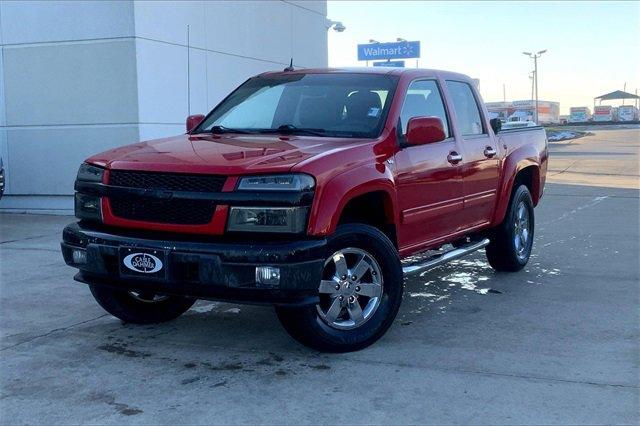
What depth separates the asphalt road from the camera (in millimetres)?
3988

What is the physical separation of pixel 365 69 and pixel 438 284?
2138mm

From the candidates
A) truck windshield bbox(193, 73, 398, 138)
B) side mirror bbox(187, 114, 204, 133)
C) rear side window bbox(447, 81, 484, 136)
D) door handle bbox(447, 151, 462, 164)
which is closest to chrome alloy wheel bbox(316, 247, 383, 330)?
truck windshield bbox(193, 73, 398, 138)

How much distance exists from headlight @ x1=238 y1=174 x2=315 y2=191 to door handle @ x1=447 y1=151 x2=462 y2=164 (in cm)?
192

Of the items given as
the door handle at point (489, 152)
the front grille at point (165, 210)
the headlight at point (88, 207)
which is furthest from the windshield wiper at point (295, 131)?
the door handle at point (489, 152)

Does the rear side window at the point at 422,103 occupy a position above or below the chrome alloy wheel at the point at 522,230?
above

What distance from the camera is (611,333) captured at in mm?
5398

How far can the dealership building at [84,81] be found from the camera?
11617 mm

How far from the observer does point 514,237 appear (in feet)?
24.7

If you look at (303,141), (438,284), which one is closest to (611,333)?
(438,284)

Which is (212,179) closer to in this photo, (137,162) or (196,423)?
(137,162)

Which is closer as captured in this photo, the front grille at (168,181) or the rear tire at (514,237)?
the front grille at (168,181)

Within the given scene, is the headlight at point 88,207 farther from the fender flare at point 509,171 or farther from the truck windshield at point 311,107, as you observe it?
the fender flare at point 509,171

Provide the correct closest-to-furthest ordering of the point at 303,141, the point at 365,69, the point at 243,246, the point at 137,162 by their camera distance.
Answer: the point at 243,246
the point at 137,162
the point at 303,141
the point at 365,69

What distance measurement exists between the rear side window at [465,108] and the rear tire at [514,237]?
1.00 metres
